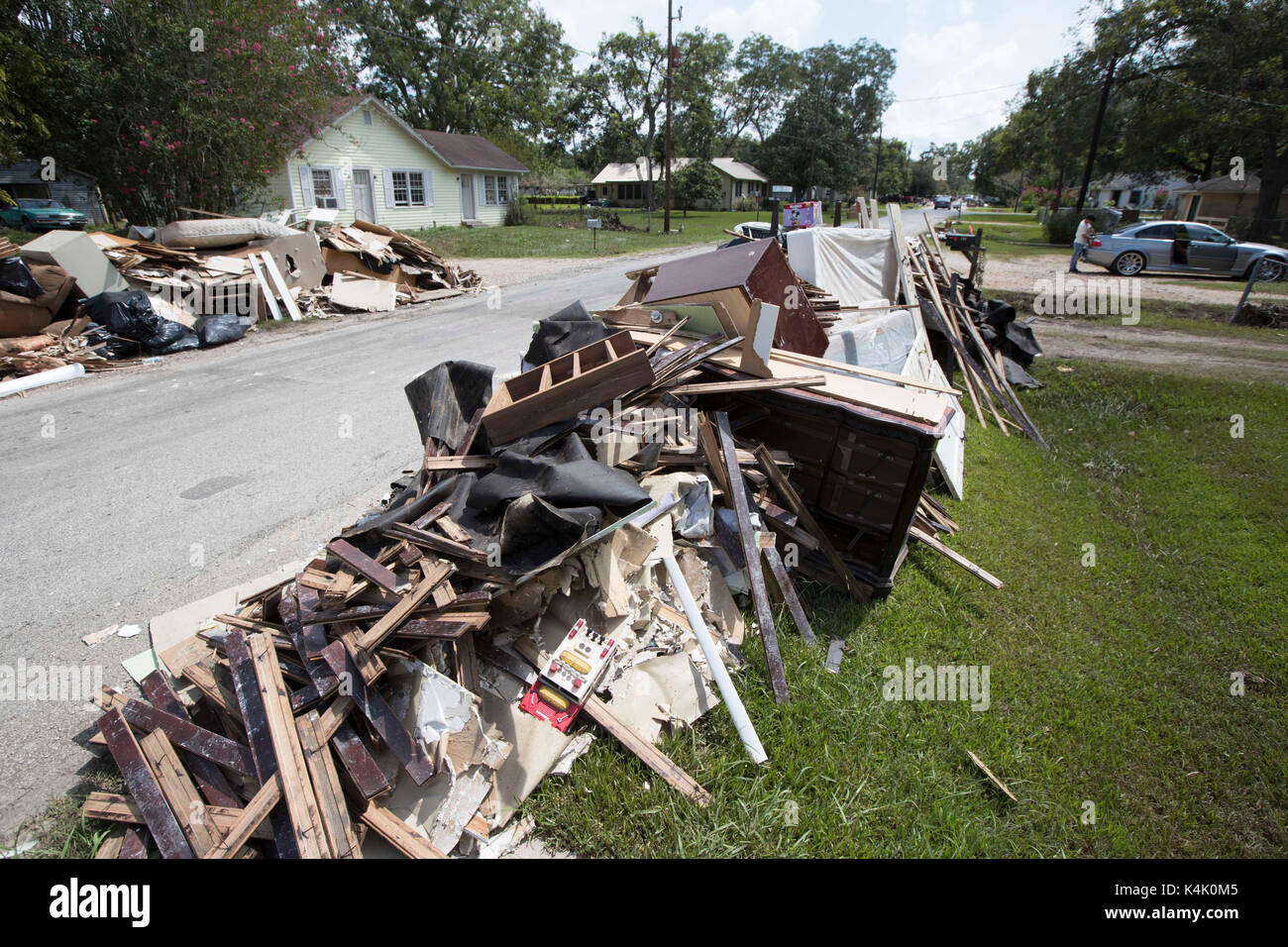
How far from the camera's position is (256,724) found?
8.54 feet

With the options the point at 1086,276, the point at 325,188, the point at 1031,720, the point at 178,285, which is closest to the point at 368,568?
the point at 1031,720

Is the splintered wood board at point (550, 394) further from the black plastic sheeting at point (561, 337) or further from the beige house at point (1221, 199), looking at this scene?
the beige house at point (1221, 199)

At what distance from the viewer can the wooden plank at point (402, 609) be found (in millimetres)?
2730

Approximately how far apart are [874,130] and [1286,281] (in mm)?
69888

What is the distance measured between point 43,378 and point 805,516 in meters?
9.62

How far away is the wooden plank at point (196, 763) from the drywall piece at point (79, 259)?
403 inches

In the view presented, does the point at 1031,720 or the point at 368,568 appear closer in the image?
the point at 368,568

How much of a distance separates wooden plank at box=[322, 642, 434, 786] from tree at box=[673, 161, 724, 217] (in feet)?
171

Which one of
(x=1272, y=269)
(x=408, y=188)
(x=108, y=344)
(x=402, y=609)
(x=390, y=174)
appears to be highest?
(x=390, y=174)

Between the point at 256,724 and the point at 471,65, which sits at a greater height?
the point at 471,65

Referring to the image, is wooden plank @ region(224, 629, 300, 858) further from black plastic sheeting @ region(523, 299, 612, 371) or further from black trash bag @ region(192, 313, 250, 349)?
black trash bag @ region(192, 313, 250, 349)

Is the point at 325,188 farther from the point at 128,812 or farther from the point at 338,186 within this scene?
the point at 128,812

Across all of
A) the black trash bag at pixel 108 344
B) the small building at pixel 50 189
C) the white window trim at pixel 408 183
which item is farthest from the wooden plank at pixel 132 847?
the small building at pixel 50 189

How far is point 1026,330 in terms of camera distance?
9883 millimetres
